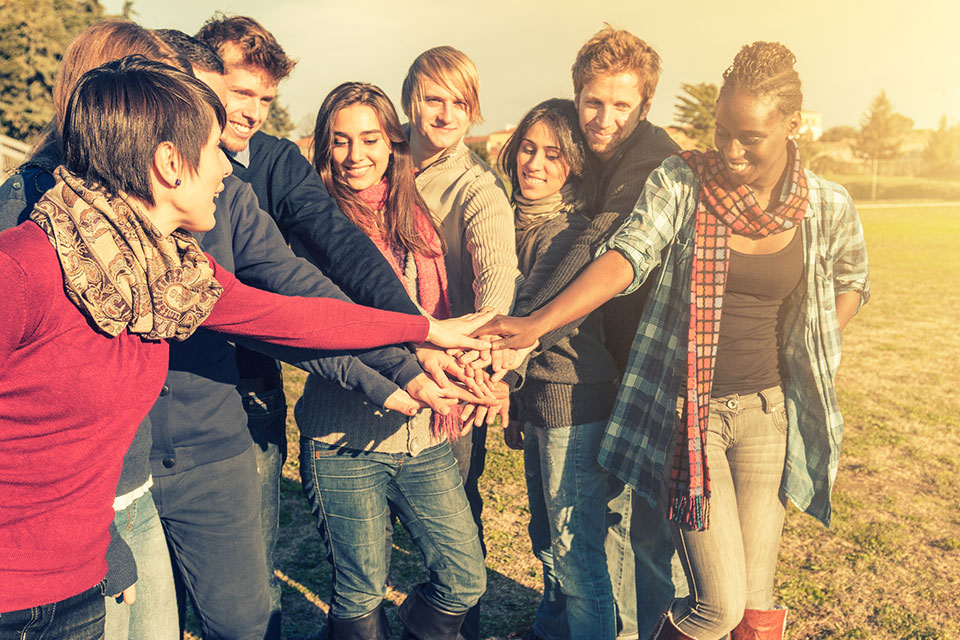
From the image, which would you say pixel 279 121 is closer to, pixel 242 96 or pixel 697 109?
pixel 697 109

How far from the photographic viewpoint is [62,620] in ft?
5.84

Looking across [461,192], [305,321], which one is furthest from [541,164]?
[305,321]

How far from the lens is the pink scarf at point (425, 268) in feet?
9.88

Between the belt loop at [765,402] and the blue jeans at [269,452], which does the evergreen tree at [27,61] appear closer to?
the blue jeans at [269,452]

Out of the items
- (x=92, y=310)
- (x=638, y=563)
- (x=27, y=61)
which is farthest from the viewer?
(x=27, y=61)

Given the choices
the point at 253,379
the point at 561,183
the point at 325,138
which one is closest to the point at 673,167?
the point at 561,183

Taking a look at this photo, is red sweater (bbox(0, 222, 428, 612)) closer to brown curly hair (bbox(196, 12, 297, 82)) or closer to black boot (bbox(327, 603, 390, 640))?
black boot (bbox(327, 603, 390, 640))

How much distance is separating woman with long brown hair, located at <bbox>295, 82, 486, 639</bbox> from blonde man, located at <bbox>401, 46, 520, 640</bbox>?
13 cm

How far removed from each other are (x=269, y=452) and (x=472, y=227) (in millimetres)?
1333

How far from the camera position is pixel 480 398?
3.01 metres

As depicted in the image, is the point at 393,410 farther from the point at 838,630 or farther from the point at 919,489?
the point at 919,489

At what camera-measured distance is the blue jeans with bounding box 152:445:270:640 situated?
Result: 8.05ft

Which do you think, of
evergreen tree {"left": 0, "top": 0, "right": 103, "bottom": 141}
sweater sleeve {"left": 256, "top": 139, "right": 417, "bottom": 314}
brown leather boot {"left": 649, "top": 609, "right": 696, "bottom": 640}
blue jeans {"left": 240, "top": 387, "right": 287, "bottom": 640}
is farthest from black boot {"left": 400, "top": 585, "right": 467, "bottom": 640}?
evergreen tree {"left": 0, "top": 0, "right": 103, "bottom": 141}

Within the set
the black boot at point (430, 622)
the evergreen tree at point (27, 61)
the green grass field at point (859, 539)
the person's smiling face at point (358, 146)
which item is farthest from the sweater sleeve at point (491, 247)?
the evergreen tree at point (27, 61)
